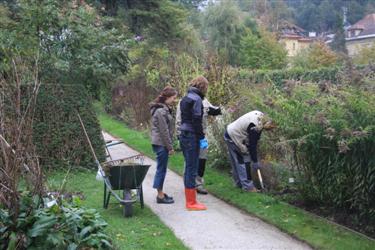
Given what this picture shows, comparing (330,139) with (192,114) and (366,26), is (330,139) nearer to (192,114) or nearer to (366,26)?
(192,114)

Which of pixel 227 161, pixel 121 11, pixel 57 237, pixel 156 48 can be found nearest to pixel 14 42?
pixel 227 161

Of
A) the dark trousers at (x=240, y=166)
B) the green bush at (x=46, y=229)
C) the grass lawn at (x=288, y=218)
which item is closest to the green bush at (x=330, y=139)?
the grass lawn at (x=288, y=218)

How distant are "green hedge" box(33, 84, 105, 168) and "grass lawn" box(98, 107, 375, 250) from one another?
208 centimetres

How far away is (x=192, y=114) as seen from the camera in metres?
8.06

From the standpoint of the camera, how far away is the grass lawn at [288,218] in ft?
21.2

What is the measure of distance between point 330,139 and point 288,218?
1332mm

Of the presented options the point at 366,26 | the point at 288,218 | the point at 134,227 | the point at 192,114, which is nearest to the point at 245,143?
the point at 192,114

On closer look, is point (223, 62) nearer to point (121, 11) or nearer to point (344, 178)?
point (344, 178)

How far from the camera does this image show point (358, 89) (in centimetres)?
687

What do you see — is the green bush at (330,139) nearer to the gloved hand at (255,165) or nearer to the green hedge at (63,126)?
the gloved hand at (255,165)

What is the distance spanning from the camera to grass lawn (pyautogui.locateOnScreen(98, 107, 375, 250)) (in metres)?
6.47

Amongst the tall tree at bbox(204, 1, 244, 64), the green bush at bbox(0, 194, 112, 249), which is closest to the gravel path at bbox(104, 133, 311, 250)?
the green bush at bbox(0, 194, 112, 249)

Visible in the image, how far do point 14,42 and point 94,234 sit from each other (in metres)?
7.05

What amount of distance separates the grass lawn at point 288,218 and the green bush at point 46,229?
266cm
